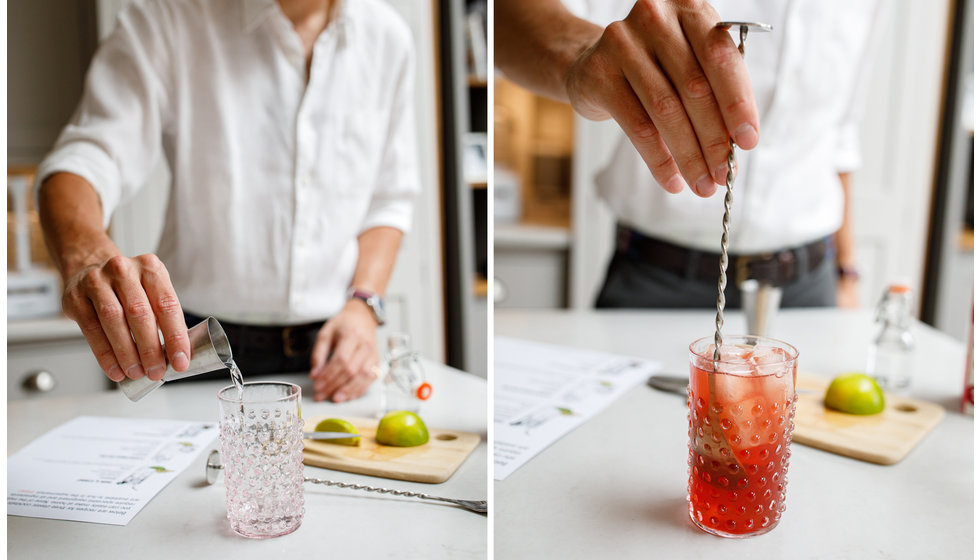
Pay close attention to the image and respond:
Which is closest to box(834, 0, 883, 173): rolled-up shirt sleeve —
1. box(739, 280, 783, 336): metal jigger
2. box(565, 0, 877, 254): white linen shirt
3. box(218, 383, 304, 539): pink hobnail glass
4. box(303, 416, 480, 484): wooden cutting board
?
box(565, 0, 877, 254): white linen shirt

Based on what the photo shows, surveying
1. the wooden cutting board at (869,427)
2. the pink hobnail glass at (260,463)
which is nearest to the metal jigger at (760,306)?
the wooden cutting board at (869,427)

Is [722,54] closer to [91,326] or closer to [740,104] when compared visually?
[740,104]

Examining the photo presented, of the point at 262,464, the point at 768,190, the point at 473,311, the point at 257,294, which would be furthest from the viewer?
the point at 473,311

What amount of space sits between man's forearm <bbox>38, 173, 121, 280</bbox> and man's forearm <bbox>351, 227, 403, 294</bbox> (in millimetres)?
362

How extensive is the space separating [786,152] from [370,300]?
0.86m

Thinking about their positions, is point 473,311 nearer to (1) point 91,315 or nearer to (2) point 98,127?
(2) point 98,127

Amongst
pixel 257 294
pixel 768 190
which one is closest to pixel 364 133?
pixel 257 294

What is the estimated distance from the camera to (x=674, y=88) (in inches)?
27.1

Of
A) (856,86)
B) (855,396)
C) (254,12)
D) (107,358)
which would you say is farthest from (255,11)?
(856,86)

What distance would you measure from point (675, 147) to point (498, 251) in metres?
2.32

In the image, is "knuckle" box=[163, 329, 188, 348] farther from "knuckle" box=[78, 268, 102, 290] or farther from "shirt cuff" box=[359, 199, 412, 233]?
"shirt cuff" box=[359, 199, 412, 233]

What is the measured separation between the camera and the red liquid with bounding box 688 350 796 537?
2.13ft

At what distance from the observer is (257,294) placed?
1.08 m

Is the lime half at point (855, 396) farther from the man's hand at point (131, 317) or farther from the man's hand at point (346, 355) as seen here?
the man's hand at point (131, 317)
